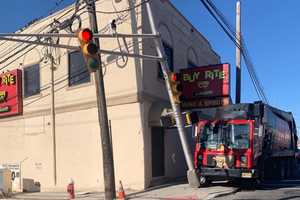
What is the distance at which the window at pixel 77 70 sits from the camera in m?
23.2

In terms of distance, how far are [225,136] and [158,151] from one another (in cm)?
405

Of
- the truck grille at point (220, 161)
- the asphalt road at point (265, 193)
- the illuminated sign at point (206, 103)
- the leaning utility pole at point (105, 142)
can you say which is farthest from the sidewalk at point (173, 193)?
the illuminated sign at point (206, 103)

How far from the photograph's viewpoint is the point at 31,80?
86.6ft

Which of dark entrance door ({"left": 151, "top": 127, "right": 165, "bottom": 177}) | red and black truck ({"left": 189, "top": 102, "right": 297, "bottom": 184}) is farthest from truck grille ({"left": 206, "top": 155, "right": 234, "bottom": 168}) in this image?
dark entrance door ({"left": 151, "top": 127, "right": 165, "bottom": 177})

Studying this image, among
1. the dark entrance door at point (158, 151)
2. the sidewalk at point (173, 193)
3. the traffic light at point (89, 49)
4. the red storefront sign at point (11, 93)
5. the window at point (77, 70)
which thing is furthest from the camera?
the red storefront sign at point (11, 93)

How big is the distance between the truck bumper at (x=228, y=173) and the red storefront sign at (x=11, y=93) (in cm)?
1161

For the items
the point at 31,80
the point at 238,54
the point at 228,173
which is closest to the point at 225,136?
the point at 228,173

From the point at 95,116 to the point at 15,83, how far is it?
21.3 feet

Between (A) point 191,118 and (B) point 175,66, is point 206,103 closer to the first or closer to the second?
(B) point 175,66

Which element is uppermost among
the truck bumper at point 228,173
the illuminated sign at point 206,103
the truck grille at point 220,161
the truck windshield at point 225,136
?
the illuminated sign at point 206,103

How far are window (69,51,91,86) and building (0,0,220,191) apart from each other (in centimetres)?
5

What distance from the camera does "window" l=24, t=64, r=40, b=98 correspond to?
2588 centimetres

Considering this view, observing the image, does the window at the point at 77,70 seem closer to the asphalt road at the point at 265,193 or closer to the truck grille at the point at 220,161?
the truck grille at the point at 220,161

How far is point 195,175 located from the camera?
752 inches
